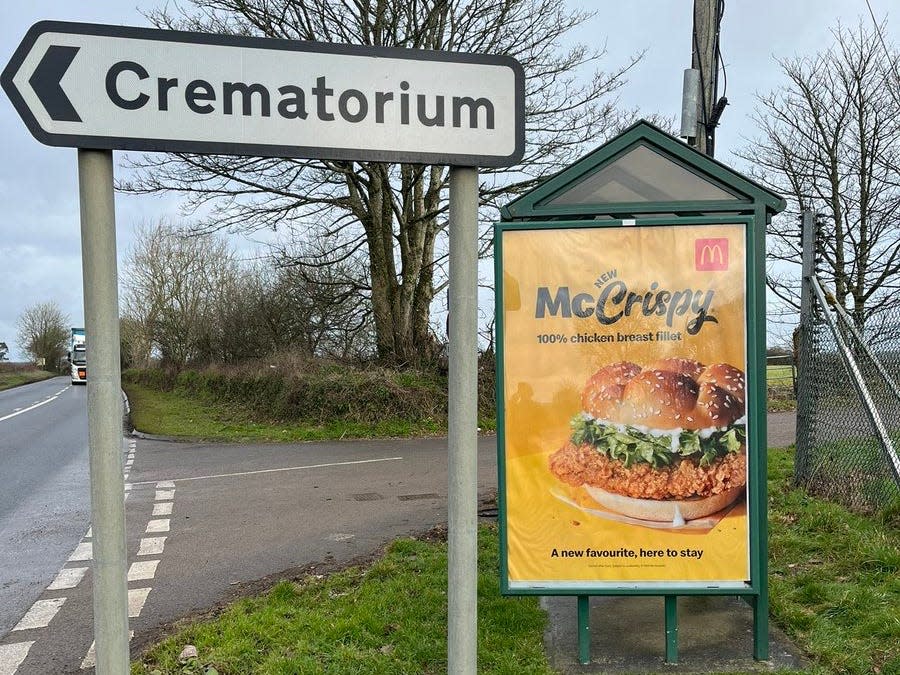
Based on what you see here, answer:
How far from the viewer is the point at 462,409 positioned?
2.33 meters

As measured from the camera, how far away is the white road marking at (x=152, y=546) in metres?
6.43

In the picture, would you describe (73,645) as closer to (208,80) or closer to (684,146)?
(208,80)

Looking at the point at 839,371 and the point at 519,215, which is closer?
the point at 519,215

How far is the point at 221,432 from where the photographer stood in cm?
1608

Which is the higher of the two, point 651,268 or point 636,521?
point 651,268

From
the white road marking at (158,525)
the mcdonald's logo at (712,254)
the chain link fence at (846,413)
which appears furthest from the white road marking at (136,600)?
the chain link fence at (846,413)

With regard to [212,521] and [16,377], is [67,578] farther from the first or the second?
[16,377]

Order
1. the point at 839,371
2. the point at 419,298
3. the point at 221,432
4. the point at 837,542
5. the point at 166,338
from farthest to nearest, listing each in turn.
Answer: the point at 166,338 < the point at 419,298 < the point at 221,432 < the point at 839,371 < the point at 837,542

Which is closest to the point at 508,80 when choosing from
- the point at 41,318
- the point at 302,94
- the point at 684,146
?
the point at 302,94

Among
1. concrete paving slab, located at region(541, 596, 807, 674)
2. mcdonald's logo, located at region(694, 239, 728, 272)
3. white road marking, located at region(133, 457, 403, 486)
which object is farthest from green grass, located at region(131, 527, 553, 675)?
white road marking, located at region(133, 457, 403, 486)

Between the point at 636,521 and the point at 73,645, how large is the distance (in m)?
3.53

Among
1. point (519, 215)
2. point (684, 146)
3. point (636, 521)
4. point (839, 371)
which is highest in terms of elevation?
point (684, 146)

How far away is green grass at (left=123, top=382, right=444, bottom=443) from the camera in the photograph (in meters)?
15.2

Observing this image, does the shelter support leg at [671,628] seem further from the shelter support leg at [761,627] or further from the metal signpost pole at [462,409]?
the metal signpost pole at [462,409]
